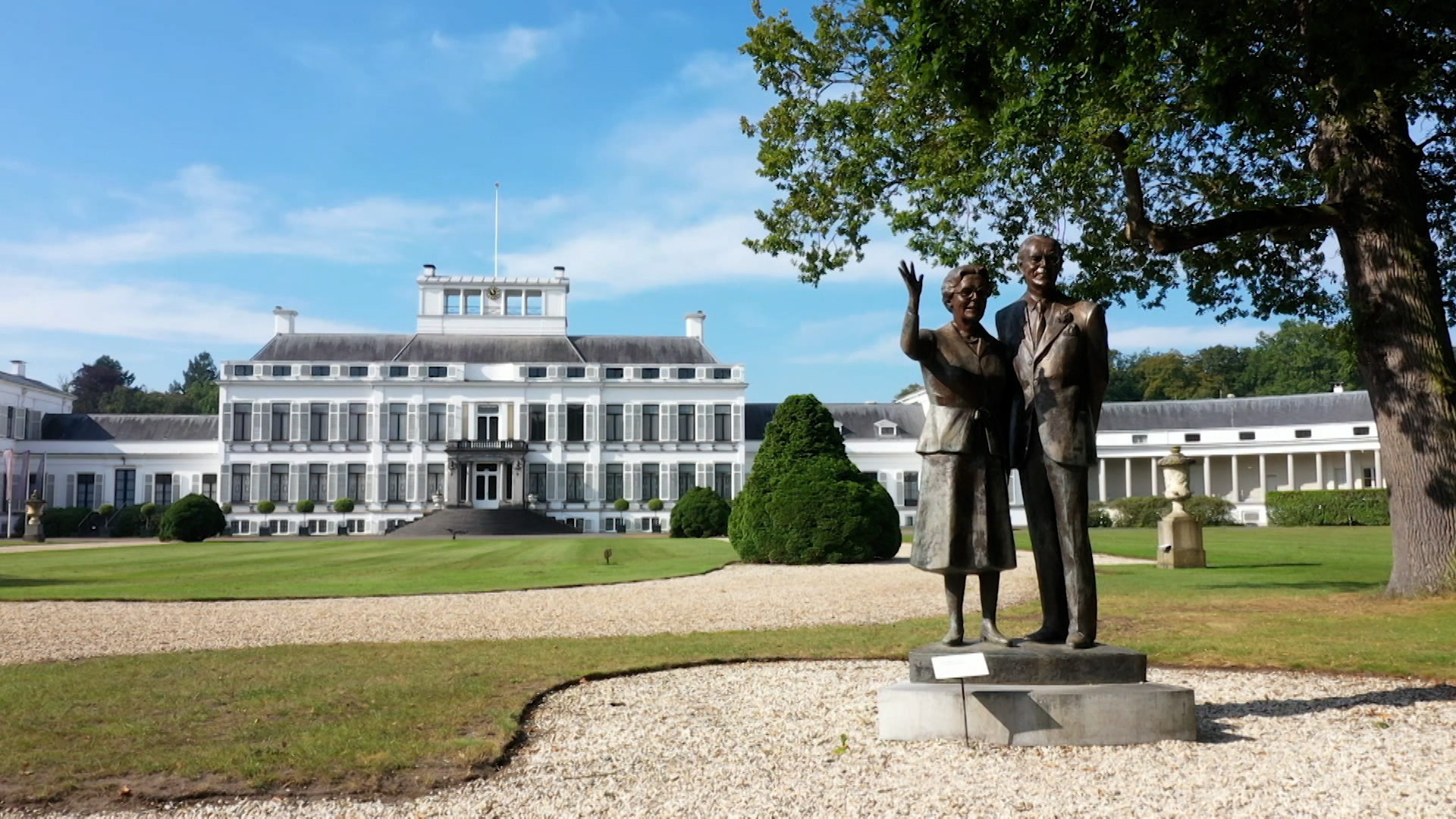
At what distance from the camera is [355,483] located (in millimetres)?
51438

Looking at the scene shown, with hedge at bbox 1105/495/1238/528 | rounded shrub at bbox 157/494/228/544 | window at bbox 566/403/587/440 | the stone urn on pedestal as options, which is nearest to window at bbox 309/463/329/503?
window at bbox 566/403/587/440

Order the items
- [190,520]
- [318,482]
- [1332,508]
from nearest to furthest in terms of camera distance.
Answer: [190,520] < [1332,508] < [318,482]

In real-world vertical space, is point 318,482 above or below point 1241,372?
below

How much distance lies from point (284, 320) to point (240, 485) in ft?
26.9

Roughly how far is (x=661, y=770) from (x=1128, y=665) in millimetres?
2390

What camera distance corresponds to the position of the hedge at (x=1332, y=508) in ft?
139

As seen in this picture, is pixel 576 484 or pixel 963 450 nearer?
pixel 963 450

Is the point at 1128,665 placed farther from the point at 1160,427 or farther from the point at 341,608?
the point at 1160,427

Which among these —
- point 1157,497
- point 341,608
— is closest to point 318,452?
point 1157,497

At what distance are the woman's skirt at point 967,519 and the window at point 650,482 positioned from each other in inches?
1874

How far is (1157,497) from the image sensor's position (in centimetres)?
4612

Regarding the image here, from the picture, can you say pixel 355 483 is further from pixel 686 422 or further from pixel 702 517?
pixel 702 517

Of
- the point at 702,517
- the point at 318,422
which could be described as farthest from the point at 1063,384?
the point at 318,422

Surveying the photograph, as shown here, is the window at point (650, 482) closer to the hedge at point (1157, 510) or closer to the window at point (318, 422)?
the window at point (318, 422)
